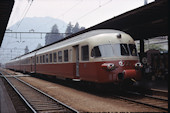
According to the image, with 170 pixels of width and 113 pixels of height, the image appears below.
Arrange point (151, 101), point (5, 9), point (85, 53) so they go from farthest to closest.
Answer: point (85, 53), point (5, 9), point (151, 101)

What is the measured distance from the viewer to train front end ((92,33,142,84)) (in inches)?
392

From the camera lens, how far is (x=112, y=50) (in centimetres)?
1039

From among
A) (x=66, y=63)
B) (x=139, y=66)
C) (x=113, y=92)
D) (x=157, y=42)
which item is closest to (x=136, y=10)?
(x=139, y=66)

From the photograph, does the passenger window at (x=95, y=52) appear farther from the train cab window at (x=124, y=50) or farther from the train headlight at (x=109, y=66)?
the train cab window at (x=124, y=50)

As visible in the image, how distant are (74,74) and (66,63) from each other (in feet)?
4.71

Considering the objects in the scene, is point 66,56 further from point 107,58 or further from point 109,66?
point 109,66

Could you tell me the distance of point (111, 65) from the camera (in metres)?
9.91

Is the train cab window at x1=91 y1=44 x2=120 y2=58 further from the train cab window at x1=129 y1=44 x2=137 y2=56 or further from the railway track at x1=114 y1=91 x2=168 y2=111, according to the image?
the railway track at x1=114 y1=91 x2=168 y2=111

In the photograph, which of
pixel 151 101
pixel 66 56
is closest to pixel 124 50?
pixel 151 101

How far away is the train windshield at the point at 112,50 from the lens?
10.3 metres

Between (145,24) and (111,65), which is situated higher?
(145,24)

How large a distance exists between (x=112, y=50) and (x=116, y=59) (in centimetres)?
51

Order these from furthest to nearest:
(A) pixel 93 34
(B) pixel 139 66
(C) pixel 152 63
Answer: (C) pixel 152 63 → (A) pixel 93 34 → (B) pixel 139 66

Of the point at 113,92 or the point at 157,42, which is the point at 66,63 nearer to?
the point at 113,92
